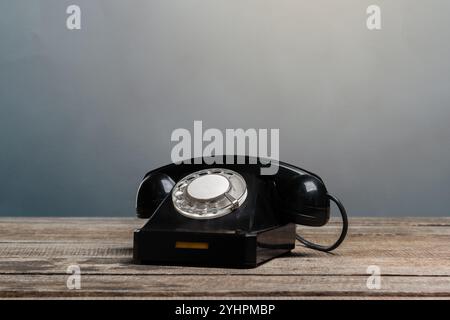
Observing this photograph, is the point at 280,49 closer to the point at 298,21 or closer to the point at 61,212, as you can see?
the point at 298,21

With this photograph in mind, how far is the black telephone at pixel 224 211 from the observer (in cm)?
92

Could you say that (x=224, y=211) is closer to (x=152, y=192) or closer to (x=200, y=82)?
(x=152, y=192)

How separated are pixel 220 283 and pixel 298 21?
75.9 inches

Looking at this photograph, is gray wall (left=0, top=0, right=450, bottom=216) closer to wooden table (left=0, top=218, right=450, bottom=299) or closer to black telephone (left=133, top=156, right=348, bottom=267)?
wooden table (left=0, top=218, right=450, bottom=299)

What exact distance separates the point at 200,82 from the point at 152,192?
1509 millimetres

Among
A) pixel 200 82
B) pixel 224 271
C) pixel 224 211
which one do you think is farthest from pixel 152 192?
pixel 200 82

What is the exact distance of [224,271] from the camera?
0.88 meters

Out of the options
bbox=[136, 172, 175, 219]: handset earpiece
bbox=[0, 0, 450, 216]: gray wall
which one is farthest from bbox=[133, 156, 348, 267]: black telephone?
bbox=[0, 0, 450, 216]: gray wall

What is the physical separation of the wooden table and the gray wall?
4.21 ft

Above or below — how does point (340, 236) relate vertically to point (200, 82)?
below

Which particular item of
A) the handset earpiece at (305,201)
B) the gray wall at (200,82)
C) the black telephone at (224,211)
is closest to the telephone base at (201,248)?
the black telephone at (224,211)

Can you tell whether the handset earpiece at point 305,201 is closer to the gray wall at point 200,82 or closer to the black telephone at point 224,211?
the black telephone at point 224,211
